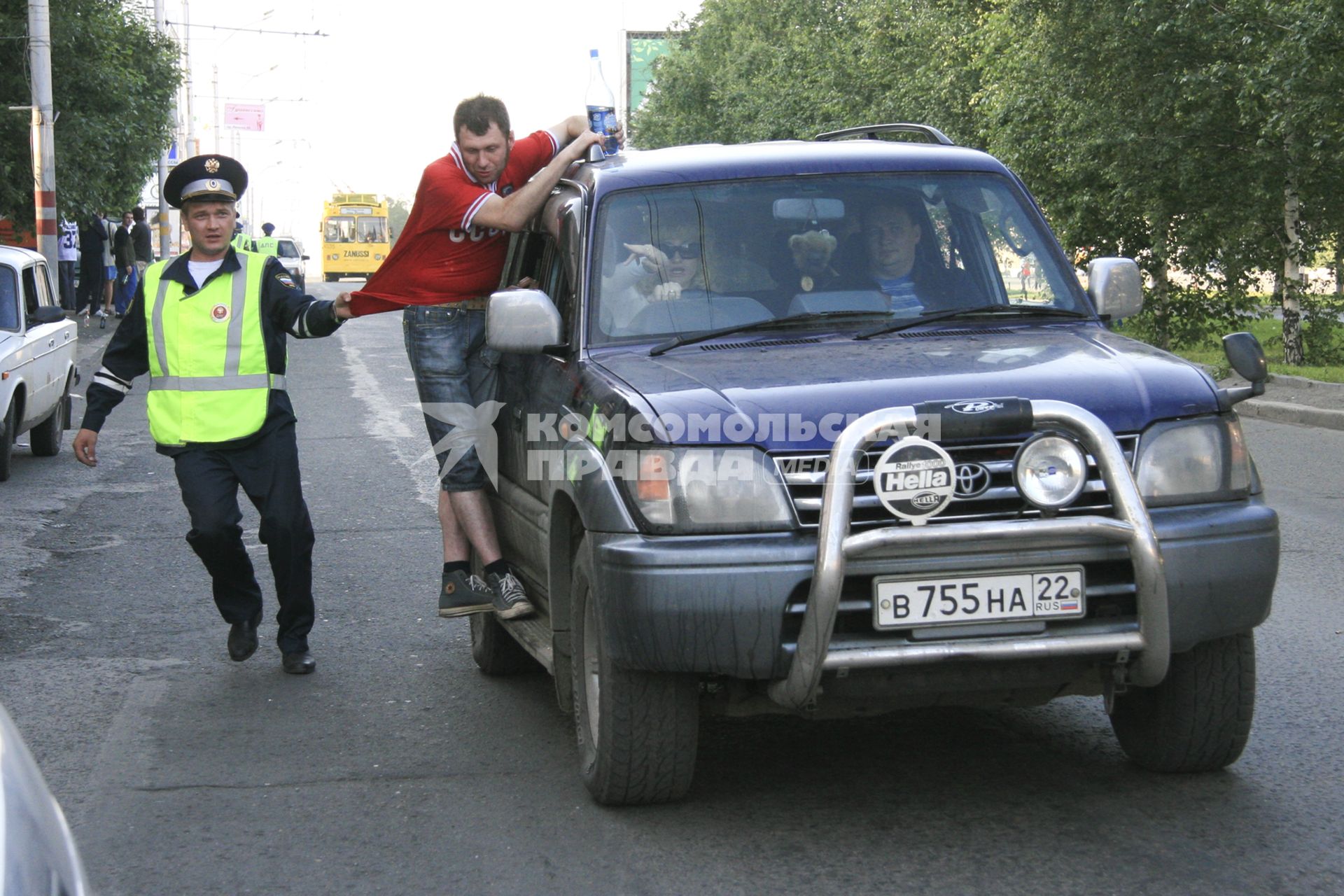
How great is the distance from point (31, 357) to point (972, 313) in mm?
9879

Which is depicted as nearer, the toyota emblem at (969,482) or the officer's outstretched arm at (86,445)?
the toyota emblem at (969,482)

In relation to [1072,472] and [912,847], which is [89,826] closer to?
[912,847]

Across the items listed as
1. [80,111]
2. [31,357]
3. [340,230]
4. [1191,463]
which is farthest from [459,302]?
[340,230]

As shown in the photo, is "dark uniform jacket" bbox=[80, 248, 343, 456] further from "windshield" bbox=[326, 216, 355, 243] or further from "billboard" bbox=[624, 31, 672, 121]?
"billboard" bbox=[624, 31, 672, 121]

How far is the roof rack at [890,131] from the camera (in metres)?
6.45

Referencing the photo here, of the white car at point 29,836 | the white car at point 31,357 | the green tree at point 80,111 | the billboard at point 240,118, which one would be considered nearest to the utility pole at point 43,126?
the green tree at point 80,111

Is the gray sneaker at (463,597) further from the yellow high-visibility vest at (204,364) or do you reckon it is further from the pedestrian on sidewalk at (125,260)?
the pedestrian on sidewalk at (125,260)

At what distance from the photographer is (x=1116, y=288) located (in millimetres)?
5602

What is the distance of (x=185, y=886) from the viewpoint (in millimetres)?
4285

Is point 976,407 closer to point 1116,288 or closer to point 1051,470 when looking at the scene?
point 1051,470

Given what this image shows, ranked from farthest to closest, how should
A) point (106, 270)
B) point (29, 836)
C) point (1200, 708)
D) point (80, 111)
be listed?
point (106, 270)
point (80, 111)
point (1200, 708)
point (29, 836)

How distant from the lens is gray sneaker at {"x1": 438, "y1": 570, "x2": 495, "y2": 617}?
20.1 ft

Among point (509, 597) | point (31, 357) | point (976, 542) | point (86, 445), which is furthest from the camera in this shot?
point (31, 357)

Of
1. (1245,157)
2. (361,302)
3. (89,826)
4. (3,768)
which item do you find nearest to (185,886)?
(89,826)
